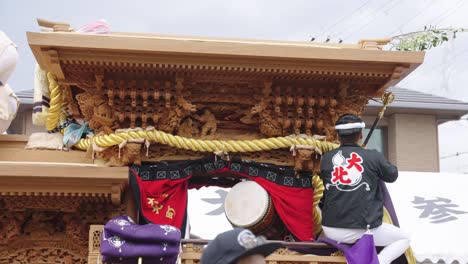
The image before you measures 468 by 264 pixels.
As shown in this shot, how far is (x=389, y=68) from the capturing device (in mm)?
5746

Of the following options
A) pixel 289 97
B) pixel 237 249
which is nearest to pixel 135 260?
pixel 289 97

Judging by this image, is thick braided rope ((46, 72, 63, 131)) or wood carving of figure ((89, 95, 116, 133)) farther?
thick braided rope ((46, 72, 63, 131))

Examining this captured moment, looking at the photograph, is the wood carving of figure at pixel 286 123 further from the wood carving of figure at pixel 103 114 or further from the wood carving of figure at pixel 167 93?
the wood carving of figure at pixel 103 114

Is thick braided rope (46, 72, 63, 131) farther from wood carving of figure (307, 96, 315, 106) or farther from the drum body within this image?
wood carving of figure (307, 96, 315, 106)

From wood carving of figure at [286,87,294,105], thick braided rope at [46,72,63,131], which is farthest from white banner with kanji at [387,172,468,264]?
thick braided rope at [46,72,63,131]

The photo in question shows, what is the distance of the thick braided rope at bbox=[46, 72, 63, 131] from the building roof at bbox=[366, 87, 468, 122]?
8.24 metres

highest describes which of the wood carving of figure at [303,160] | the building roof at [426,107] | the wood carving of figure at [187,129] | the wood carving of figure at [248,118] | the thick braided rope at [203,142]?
the building roof at [426,107]

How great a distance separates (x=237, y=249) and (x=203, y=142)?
12.1ft

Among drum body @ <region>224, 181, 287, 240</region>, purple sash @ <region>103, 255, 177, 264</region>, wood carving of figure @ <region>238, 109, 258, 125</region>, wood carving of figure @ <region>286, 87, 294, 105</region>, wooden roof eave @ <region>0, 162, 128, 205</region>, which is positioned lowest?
purple sash @ <region>103, 255, 177, 264</region>

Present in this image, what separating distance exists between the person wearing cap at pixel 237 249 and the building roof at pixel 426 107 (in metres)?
11.4

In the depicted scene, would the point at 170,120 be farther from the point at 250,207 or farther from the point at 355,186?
the point at 355,186

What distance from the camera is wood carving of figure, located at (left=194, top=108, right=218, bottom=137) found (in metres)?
6.02

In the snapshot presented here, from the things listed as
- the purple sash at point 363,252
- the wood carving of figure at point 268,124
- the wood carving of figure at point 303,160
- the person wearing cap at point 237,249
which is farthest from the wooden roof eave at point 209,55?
the person wearing cap at point 237,249

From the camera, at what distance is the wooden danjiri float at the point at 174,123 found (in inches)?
213
